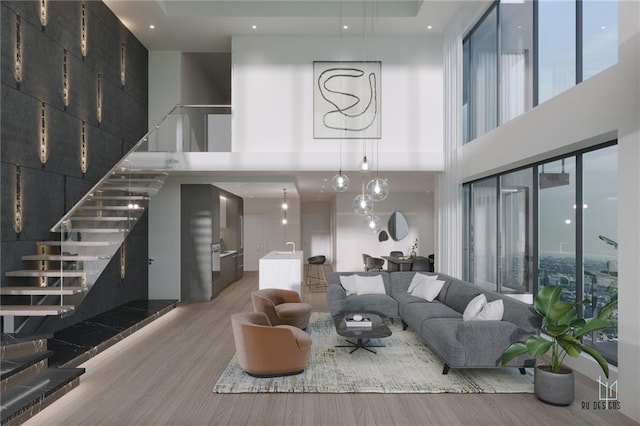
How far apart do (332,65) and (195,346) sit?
6332 millimetres

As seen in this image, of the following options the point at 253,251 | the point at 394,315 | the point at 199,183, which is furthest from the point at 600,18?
the point at 253,251

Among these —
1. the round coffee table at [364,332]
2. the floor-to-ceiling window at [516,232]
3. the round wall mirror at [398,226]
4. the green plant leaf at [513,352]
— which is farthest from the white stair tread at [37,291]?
the round wall mirror at [398,226]

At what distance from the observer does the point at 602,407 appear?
3.71 meters

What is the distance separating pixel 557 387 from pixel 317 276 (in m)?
9.60

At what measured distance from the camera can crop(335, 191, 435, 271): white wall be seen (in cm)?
1346

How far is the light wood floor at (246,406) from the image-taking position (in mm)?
3471

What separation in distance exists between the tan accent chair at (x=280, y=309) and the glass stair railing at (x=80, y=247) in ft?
7.06

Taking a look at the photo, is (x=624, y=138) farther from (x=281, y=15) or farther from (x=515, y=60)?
(x=281, y=15)

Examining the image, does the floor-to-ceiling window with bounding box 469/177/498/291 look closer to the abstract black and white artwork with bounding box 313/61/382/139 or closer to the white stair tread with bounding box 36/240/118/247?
the abstract black and white artwork with bounding box 313/61/382/139

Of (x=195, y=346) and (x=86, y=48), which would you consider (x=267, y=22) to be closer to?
A: (x=86, y=48)

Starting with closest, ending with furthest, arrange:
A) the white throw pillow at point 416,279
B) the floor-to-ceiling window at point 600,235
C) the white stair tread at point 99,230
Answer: the floor-to-ceiling window at point 600,235
the white stair tread at point 99,230
the white throw pillow at point 416,279

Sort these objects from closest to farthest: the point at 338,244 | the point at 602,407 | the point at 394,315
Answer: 1. the point at 602,407
2. the point at 394,315
3. the point at 338,244

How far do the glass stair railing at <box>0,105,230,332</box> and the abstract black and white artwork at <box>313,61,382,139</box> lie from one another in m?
3.69

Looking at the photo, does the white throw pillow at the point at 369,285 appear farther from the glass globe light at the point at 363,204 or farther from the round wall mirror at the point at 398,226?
the round wall mirror at the point at 398,226
